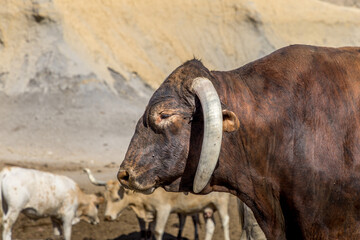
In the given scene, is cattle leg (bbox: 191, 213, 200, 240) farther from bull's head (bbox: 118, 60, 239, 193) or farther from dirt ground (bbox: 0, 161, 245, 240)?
bull's head (bbox: 118, 60, 239, 193)

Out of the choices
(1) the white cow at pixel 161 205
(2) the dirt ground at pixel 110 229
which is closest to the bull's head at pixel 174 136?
(1) the white cow at pixel 161 205

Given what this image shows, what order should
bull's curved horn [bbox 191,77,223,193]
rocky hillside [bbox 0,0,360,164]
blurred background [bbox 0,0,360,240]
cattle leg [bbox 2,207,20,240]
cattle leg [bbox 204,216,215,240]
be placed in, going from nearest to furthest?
bull's curved horn [bbox 191,77,223,193] < cattle leg [bbox 2,207,20,240] < cattle leg [bbox 204,216,215,240] < blurred background [bbox 0,0,360,240] < rocky hillside [bbox 0,0,360,164]

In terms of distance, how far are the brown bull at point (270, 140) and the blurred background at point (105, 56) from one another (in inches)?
389

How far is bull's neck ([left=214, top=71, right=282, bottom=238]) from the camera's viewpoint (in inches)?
128

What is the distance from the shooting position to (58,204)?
12.4 metres

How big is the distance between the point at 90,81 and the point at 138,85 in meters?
1.80

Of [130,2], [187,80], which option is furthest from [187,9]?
[187,80]

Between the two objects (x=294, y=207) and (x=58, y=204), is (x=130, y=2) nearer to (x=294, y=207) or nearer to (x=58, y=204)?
(x=58, y=204)

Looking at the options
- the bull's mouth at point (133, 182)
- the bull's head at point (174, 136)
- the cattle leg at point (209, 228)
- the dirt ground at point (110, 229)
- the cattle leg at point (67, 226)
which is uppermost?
the bull's head at point (174, 136)

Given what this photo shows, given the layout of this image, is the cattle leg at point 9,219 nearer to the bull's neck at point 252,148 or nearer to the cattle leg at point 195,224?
the cattle leg at point 195,224

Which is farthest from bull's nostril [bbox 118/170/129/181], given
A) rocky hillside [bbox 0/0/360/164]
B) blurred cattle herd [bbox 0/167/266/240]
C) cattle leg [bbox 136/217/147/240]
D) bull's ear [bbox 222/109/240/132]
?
Result: rocky hillside [bbox 0/0/360/164]

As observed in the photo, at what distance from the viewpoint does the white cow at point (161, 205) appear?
40.6 ft

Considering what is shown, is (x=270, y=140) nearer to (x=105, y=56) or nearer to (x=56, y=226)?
(x=56, y=226)

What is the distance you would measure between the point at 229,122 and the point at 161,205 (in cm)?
932
